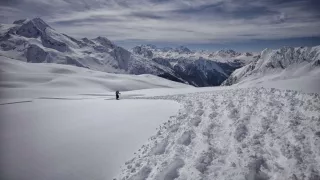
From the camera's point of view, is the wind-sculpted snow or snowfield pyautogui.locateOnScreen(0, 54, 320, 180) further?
snowfield pyautogui.locateOnScreen(0, 54, 320, 180)

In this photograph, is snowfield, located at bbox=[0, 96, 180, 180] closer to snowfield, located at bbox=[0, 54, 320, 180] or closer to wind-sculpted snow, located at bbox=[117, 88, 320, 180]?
snowfield, located at bbox=[0, 54, 320, 180]

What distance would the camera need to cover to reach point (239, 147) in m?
9.94

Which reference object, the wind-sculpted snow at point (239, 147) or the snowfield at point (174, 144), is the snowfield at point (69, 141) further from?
the wind-sculpted snow at point (239, 147)

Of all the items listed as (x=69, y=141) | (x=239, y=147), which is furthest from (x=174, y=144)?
(x=69, y=141)

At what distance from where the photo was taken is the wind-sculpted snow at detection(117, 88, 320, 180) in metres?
8.33

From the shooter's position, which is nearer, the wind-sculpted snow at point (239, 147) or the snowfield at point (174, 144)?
the wind-sculpted snow at point (239, 147)

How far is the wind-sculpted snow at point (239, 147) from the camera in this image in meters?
8.33

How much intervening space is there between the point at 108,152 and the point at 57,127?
15.0 feet

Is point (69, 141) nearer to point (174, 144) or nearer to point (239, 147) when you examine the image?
point (174, 144)

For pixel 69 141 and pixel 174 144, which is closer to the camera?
pixel 174 144

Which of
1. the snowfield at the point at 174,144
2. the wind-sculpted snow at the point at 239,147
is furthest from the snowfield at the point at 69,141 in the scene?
the wind-sculpted snow at the point at 239,147

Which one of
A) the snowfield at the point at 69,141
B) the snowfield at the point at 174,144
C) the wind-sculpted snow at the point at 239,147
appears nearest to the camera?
the wind-sculpted snow at the point at 239,147

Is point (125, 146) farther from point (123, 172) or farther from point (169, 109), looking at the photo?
point (169, 109)

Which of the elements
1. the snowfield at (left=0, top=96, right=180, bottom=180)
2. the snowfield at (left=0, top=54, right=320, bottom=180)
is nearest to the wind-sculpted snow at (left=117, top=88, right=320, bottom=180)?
the snowfield at (left=0, top=54, right=320, bottom=180)
